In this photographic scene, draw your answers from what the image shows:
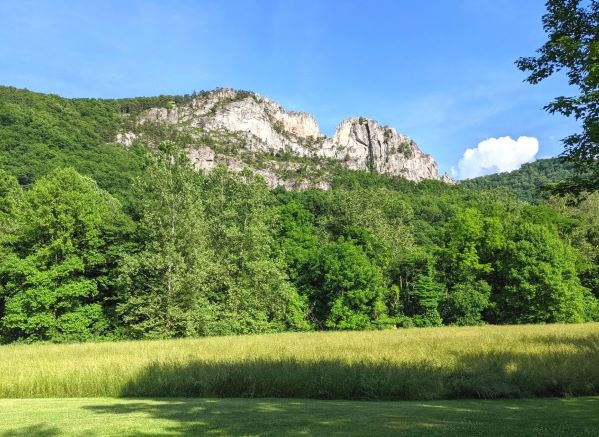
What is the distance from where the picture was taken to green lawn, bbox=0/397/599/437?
625cm

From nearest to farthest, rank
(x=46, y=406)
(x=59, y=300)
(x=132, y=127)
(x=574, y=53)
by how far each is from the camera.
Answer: (x=46, y=406)
(x=574, y=53)
(x=59, y=300)
(x=132, y=127)

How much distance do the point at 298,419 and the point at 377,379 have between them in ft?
14.3

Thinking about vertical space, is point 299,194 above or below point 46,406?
above

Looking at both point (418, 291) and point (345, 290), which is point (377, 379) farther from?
point (418, 291)

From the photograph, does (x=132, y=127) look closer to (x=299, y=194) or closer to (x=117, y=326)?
(x=299, y=194)

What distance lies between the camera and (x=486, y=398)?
34.0 feet

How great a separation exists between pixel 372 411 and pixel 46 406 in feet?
19.9

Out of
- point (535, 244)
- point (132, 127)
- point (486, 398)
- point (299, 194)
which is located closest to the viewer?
point (486, 398)

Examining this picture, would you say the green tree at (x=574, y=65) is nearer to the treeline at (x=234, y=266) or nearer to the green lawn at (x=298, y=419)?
the green lawn at (x=298, y=419)

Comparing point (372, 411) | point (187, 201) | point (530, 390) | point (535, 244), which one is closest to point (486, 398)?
point (530, 390)

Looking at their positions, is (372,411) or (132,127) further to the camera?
(132,127)

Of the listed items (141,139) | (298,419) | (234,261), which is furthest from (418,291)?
(141,139)

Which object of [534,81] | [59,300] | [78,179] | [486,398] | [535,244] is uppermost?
[78,179]

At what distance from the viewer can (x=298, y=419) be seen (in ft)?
23.7
